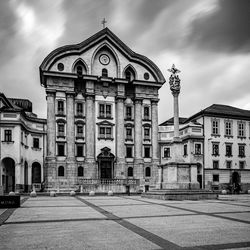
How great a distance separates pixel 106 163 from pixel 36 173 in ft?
37.5

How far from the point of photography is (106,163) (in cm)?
5653

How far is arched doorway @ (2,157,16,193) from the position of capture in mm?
50278

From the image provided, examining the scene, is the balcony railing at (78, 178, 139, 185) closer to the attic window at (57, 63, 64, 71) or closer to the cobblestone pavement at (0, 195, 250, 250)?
the attic window at (57, 63, 64, 71)

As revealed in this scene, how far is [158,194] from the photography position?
30.5 metres

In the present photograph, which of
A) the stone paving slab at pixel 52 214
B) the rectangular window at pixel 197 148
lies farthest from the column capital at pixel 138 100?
the stone paving slab at pixel 52 214

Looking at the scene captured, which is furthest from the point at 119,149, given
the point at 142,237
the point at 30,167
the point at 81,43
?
the point at 142,237

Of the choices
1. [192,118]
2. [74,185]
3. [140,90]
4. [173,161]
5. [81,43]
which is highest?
[81,43]

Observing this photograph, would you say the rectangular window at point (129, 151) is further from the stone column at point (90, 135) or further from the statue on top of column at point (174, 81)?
the statue on top of column at point (174, 81)

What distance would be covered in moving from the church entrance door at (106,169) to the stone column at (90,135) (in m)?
1.39

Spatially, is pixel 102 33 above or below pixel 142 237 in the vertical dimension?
above

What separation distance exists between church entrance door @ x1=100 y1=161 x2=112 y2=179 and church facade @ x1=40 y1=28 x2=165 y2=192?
16 cm

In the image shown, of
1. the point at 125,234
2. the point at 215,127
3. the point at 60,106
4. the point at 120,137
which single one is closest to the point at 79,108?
the point at 60,106

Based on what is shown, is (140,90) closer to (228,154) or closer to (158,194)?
(228,154)

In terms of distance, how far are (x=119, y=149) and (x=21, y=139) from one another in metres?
15.7
